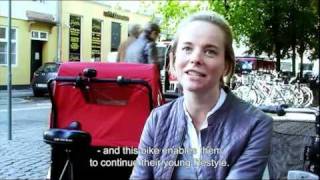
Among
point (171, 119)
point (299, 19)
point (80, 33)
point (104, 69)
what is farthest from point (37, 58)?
point (171, 119)

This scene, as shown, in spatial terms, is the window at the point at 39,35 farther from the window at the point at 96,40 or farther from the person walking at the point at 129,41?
the person walking at the point at 129,41

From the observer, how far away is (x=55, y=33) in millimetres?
31531

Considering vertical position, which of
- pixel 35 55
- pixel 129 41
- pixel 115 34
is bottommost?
pixel 35 55

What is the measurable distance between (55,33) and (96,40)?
4896 mm

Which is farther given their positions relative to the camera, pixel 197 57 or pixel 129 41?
pixel 129 41

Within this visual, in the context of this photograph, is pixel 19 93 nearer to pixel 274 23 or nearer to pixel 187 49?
pixel 274 23

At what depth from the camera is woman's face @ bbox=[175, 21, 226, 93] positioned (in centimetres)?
228

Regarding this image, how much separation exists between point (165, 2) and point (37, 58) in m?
6.96

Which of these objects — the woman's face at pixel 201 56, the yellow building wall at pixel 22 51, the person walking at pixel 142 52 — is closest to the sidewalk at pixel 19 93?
the yellow building wall at pixel 22 51

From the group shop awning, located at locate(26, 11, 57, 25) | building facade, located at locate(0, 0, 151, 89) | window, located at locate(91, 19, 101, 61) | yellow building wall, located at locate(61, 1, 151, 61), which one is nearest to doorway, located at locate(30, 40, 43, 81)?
building facade, located at locate(0, 0, 151, 89)

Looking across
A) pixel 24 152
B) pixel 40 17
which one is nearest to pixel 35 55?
pixel 40 17

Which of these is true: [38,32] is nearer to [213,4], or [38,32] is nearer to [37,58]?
[37,58]

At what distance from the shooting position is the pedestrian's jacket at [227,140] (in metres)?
2.25

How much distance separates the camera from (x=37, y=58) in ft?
100
